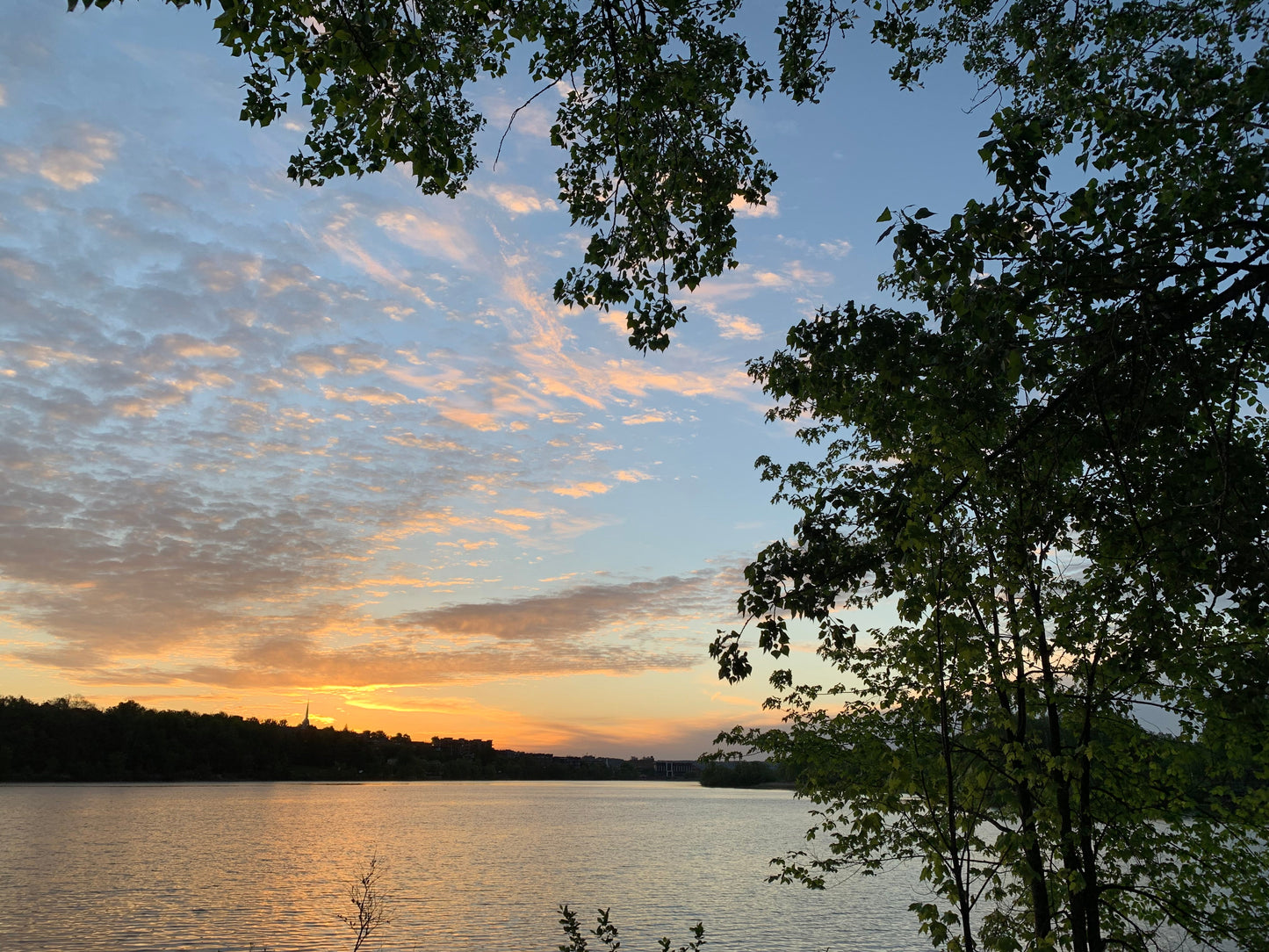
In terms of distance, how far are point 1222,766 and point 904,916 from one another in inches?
1070

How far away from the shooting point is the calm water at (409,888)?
28031 mm

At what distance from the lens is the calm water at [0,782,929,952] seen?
2803cm

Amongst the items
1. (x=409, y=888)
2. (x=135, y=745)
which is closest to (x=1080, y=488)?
(x=409, y=888)

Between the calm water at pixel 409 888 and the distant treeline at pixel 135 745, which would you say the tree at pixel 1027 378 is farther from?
the distant treeline at pixel 135 745

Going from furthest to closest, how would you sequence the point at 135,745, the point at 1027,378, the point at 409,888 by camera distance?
the point at 135,745 → the point at 409,888 → the point at 1027,378

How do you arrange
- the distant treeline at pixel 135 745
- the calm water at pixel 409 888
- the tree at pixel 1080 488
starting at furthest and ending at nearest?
the distant treeline at pixel 135 745 < the calm water at pixel 409 888 < the tree at pixel 1080 488

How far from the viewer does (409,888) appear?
131ft

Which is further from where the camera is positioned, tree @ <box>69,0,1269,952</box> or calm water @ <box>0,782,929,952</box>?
calm water @ <box>0,782,929,952</box>

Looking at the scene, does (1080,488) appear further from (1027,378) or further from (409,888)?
(409,888)

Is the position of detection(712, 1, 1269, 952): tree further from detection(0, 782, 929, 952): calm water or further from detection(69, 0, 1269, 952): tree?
detection(0, 782, 929, 952): calm water

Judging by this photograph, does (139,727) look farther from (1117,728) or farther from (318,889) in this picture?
(1117,728)

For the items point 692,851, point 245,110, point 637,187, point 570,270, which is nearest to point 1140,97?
point 637,187

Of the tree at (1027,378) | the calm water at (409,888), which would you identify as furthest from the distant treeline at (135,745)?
the tree at (1027,378)

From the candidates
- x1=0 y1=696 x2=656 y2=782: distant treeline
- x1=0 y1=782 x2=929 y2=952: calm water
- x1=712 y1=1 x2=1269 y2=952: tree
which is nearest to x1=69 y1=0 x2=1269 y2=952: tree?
x1=712 y1=1 x2=1269 y2=952: tree
